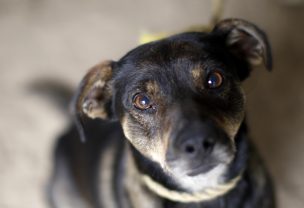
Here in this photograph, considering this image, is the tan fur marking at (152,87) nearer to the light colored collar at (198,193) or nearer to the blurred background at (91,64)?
the light colored collar at (198,193)

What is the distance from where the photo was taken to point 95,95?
210 centimetres

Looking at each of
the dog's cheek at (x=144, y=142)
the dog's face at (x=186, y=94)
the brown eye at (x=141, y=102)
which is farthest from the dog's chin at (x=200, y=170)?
the brown eye at (x=141, y=102)

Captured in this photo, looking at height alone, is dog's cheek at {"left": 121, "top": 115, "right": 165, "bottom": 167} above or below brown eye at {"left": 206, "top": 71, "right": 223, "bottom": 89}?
below

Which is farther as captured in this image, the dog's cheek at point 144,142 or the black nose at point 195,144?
the dog's cheek at point 144,142

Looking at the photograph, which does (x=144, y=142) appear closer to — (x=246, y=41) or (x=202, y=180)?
(x=202, y=180)

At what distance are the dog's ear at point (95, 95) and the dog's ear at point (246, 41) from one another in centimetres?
48

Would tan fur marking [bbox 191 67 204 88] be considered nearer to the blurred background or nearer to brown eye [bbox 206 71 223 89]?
brown eye [bbox 206 71 223 89]

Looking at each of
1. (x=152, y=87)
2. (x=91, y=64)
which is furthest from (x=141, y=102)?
(x=91, y=64)

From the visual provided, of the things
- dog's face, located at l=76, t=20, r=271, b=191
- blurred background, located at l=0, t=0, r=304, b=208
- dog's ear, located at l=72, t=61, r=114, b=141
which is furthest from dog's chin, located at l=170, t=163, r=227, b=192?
blurred background, located at l=0, t=0, r=304, b=208

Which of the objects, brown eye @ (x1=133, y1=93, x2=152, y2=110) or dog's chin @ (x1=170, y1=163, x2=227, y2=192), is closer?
brown eye @ (x1=133, y1=93, x2=152, y2=110)

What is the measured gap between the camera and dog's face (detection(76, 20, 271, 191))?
1736 millimetres

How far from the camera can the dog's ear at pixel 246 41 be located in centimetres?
195

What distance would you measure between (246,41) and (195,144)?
59cm

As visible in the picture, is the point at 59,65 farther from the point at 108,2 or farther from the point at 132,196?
the point at 132,196
